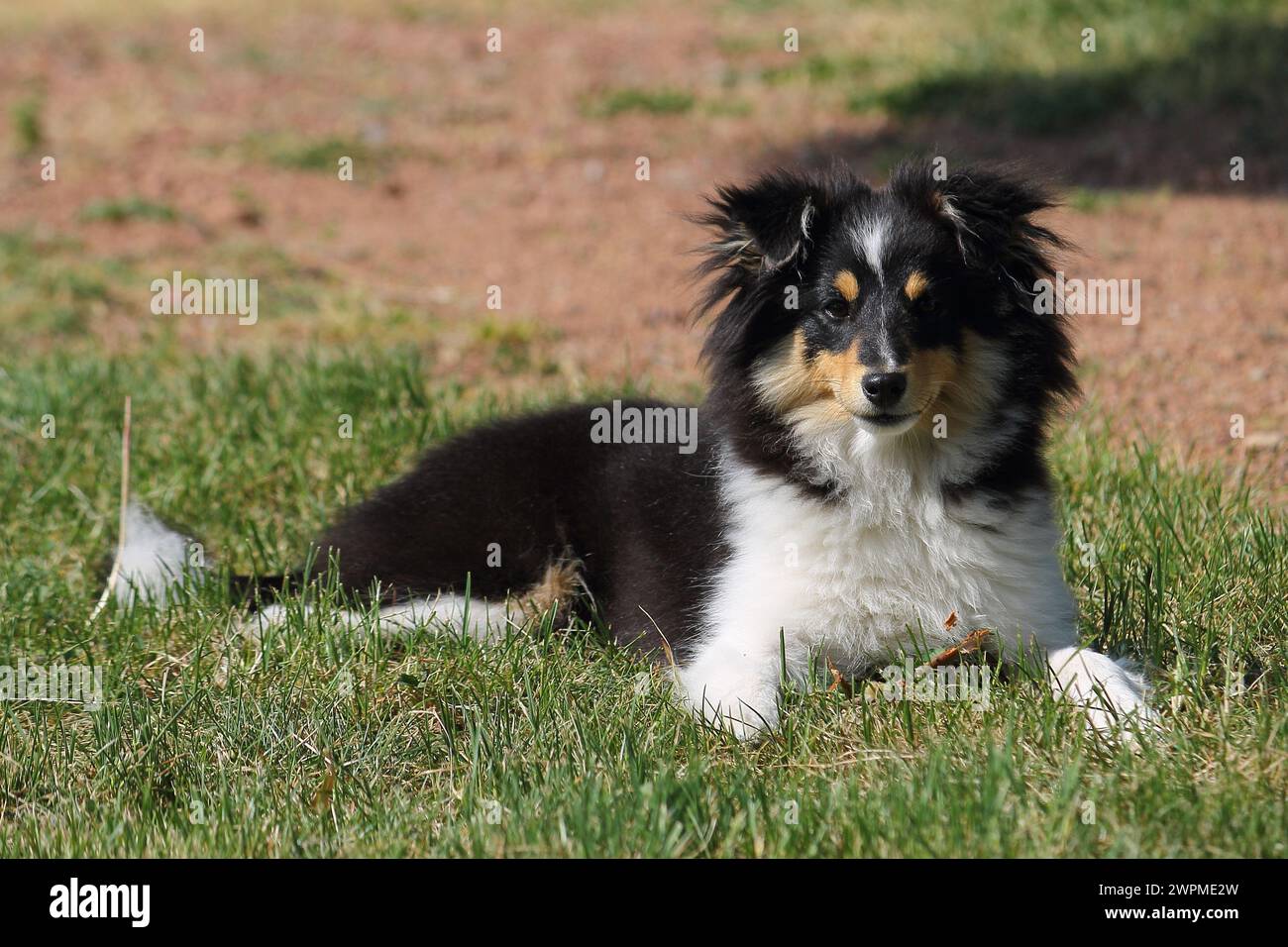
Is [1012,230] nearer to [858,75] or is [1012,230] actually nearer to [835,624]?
[835,624]

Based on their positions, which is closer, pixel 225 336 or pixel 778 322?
pixel 778 322

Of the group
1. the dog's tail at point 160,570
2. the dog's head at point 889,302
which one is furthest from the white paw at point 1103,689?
the dog's tail at point 160,570

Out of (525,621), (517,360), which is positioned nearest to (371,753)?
(525,621)

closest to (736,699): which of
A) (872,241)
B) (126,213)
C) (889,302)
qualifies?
(889,302)

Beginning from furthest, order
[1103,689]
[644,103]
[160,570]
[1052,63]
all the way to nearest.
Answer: [644,103]
[1052,63]
[160,570]
[1103,689]

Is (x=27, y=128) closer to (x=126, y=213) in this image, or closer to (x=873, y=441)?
(x=126, y=213)

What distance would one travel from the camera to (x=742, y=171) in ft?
34.7

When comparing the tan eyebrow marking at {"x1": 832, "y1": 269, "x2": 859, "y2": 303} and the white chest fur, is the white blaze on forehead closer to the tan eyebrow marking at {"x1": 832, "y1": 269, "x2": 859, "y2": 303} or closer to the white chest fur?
the tan eyebrow marking at {"x1": 832, "y1": 269, "x2": 859, "y2": 303}

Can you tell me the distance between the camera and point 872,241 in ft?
12.7

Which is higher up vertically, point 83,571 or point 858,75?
point 858,75

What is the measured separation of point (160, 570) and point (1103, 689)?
3175mm

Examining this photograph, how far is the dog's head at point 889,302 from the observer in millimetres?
3799

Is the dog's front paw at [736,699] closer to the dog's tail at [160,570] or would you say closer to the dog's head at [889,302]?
the dog's head at [889,302]
